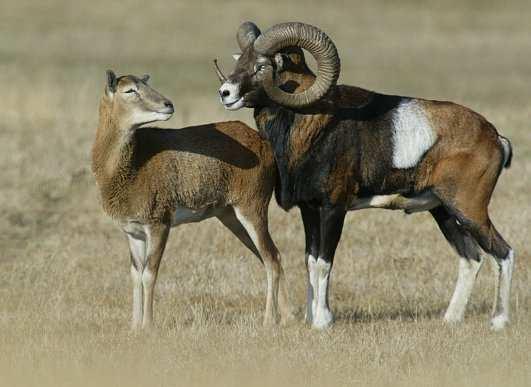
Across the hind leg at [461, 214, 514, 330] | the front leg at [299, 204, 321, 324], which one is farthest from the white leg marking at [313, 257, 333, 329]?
the hind leg at [461, 214, 514, 330]

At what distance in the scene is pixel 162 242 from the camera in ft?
40.3

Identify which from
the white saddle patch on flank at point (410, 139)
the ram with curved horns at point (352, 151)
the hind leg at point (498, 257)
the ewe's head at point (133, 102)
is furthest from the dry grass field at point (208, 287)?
the ewe's head at point (133, 102)

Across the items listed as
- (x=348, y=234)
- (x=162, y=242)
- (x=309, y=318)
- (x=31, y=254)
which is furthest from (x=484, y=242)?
(x=31, y=254)

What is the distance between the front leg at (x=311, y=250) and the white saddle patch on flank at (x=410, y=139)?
927 millimetres

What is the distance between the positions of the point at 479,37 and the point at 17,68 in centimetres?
2130

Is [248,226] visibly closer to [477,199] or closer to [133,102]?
[133,102]

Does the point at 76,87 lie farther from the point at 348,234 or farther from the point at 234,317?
the point at 234,317

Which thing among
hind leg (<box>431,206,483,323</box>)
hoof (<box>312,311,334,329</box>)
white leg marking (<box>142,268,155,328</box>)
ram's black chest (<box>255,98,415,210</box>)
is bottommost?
hoof (<box>312,311,334,329</box>)

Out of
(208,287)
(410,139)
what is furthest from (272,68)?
(208,287)

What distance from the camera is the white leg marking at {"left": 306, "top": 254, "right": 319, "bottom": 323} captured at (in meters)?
12.6

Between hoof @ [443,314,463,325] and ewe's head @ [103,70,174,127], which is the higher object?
ewe's head @ [103,70,174,127]

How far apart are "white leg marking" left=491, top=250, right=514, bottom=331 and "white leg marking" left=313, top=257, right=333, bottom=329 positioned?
1.54 m

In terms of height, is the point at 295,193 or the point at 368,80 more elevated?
the point at 368,80

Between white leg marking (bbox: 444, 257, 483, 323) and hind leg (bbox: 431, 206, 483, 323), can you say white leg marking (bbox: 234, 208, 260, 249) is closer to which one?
hind leg (bbox: 431, 206, 483, 323)
